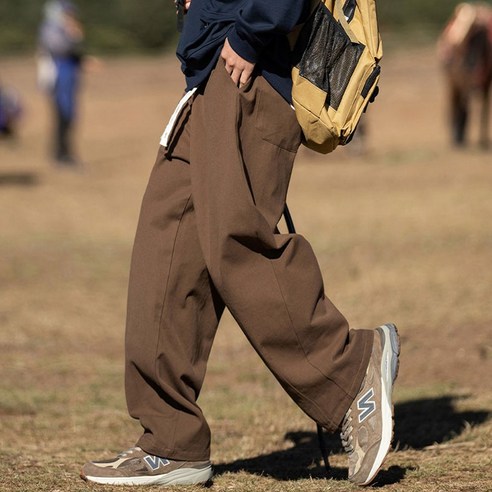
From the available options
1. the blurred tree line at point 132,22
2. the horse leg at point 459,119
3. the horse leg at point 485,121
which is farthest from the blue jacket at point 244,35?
the blurred tree line at point 132,22

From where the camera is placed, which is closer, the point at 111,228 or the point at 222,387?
the point at 222,387

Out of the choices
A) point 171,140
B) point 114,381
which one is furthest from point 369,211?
point 171,140

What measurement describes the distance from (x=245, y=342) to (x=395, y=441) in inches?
93.7

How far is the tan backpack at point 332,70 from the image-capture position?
3615mm

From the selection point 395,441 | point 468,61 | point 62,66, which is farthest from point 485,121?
point 395,441

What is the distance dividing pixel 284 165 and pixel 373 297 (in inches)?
154

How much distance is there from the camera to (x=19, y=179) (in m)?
14.7

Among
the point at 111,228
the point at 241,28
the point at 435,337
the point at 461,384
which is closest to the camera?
the point at 241,28

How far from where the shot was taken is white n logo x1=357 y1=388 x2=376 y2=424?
144 inches

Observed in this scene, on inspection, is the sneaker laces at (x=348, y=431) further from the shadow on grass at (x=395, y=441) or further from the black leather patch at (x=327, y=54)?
the black leather patch at (x=327, y=54)

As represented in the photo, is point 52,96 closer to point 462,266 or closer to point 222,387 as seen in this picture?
point 462,266

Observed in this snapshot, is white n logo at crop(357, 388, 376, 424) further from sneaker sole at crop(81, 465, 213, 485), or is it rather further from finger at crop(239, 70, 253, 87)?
finger at crop(239, 70, 253, 87)

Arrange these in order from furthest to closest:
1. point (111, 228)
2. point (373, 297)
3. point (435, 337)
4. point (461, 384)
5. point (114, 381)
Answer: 1. point (111, 228)
2. point (373, 297)
3. point (435, 337)
4. point (114, 381)
5. point (461, 384)

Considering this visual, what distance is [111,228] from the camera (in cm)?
1096
